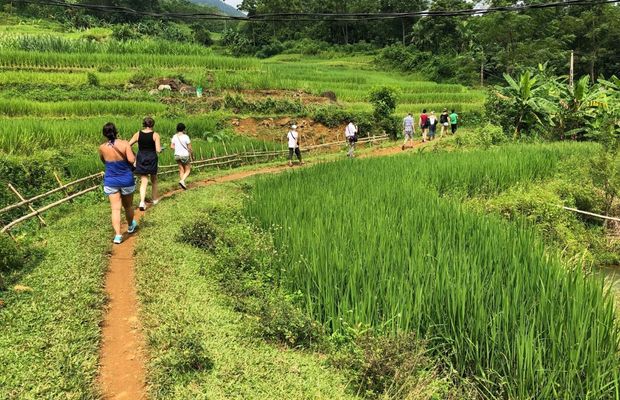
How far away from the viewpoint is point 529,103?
16.8 metres

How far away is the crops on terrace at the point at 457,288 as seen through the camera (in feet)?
9.71

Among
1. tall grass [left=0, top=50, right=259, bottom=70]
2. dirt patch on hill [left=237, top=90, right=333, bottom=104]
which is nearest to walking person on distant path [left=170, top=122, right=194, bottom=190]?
dirt patch on hill [left=237, top=90, right=333, bottom=104]

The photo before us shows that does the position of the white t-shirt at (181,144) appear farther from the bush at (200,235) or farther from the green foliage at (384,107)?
the green foliage at (384,107)

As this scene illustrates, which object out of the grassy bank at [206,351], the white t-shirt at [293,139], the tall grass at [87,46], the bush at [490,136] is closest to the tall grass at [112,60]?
the tall grass at [87,46]

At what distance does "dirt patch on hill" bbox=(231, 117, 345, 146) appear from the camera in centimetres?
1834

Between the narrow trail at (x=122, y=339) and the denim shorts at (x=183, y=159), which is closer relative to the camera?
the narrow trail at (x=122, y=339)

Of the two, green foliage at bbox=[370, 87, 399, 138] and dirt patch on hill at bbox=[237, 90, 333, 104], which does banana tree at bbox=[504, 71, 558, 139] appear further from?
dirt patch on hill at bbox=[237, 90, 333, 104]

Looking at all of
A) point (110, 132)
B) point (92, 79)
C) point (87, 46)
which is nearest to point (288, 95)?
point (92, 79)

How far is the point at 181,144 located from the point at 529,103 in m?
13.5

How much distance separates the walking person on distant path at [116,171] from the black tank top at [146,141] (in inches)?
46.1

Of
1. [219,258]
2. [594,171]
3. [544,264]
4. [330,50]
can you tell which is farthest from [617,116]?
[330,50]

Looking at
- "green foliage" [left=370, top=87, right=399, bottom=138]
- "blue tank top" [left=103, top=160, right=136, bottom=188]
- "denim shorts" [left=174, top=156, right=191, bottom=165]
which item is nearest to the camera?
"blue tank top" [left=103, top=160, right=136, bottom=188]

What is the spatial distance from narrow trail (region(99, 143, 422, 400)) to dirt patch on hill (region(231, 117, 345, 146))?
13.2 m

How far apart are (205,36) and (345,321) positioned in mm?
58042
